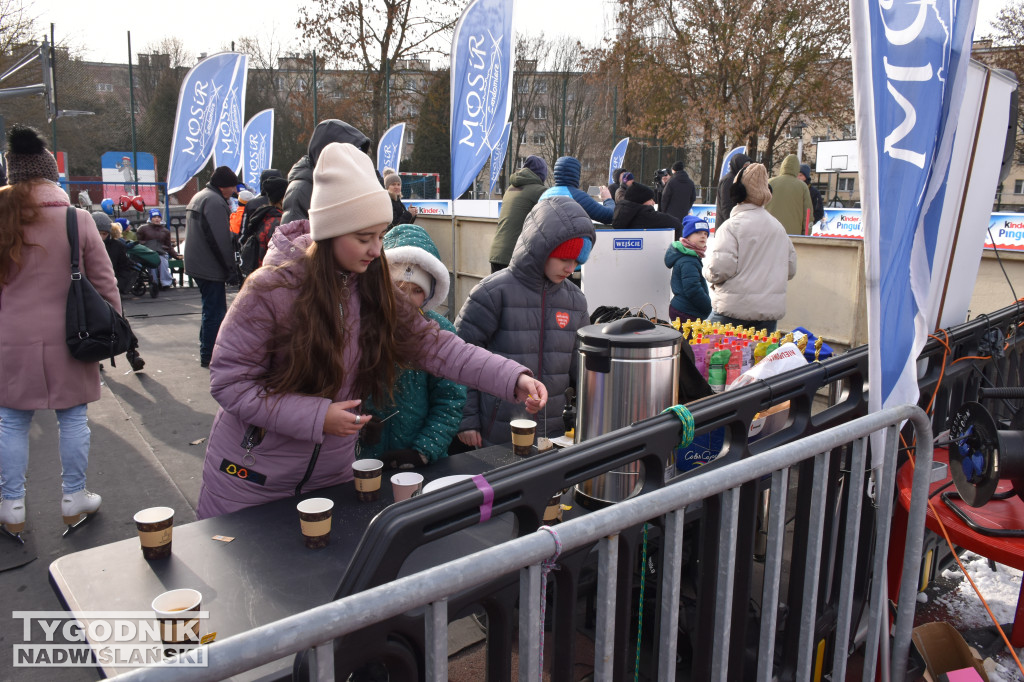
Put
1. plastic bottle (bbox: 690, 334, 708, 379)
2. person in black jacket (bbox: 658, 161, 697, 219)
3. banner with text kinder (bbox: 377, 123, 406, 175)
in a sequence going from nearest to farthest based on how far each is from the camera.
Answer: plastic bottle (bbox: 690, 334, 708, 379) → person in black jacket (bbox: 658, 161, 697, 219) → banner with text kinder (bbox: 377, 123, 406, 175)

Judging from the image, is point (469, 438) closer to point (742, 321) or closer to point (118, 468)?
point (742, 321)

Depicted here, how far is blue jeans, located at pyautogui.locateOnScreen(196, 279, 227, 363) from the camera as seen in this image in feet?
23.1

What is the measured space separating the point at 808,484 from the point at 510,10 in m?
6.61

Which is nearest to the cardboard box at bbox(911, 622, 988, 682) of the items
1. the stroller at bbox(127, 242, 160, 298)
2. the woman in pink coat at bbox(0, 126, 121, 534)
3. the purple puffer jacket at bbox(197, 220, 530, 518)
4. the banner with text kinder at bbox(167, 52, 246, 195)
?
the purple puffer jacket at bbox(197, 220, 530, 518)

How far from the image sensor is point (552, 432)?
3424mm

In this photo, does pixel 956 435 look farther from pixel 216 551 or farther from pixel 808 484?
pixel 216 551

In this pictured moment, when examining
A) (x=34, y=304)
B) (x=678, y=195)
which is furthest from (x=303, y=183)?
(x=678, y=195)

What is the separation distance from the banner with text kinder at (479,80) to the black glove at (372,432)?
4.98m

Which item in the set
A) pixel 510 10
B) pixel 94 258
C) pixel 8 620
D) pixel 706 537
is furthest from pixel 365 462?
pixel 510 10

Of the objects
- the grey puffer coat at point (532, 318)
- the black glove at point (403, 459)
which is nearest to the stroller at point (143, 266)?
the grey puffer coat at point (532, 318)

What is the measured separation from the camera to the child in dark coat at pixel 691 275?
5.80 meters

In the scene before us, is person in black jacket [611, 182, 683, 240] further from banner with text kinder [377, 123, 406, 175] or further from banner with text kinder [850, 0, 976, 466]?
banner with text kinder [377, 123, 406, 175]

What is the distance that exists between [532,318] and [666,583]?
2.09 metres

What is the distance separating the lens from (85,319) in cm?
366
